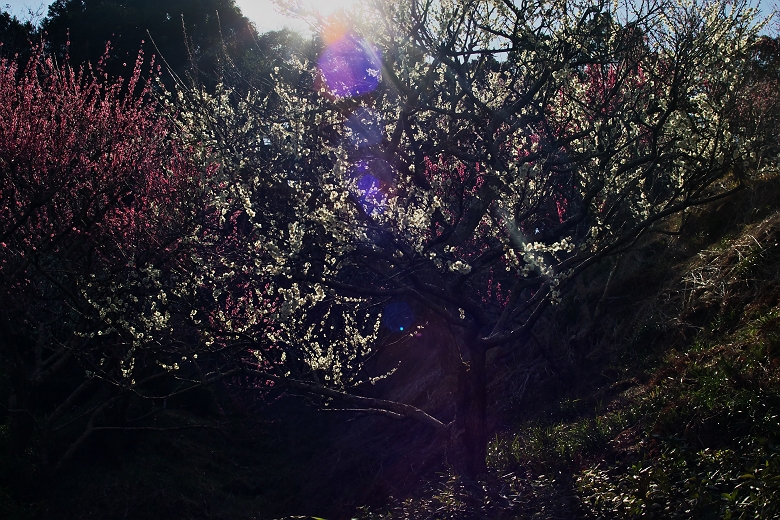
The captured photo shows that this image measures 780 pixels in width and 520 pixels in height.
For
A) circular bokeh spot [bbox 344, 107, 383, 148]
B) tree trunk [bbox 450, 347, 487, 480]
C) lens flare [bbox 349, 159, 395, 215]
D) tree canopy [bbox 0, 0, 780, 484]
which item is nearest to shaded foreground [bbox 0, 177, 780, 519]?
tree trunk [bbox 450, 347, 487, 480]

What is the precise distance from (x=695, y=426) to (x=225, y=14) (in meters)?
24.1

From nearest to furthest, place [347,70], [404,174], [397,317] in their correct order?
[404,174] → [347,70] → [397,317]

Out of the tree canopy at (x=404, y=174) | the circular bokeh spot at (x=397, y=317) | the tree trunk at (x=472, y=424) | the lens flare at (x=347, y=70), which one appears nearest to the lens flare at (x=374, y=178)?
the tree canopy at (x=404, y=174)

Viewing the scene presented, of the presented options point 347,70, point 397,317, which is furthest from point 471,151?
point 397,317

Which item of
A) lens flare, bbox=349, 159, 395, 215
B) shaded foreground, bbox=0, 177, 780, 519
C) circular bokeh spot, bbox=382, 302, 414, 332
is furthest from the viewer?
circular bokeh spot, bbox=382, 302, 414, 332

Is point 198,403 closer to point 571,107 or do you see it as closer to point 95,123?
point 95,123

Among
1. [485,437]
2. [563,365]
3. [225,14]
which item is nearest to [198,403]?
[563,365]

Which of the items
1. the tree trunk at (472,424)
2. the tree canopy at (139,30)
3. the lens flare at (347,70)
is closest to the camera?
the tree trunk at (472,424)

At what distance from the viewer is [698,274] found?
31.8ft

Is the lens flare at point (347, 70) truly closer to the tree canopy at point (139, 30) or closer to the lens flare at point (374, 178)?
the lens flare at point (374, 178)

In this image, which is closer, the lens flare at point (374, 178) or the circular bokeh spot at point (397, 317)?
the lens flare at point (374, 178)

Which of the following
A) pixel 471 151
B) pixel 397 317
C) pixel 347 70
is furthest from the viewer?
pixel 397 317

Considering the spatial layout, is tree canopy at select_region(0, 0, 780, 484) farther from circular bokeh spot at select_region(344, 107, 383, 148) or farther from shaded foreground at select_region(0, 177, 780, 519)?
shaded foreground at select_region(0, 177, 780, 519)

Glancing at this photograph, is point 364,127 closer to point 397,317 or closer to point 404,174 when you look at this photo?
point 404,174
